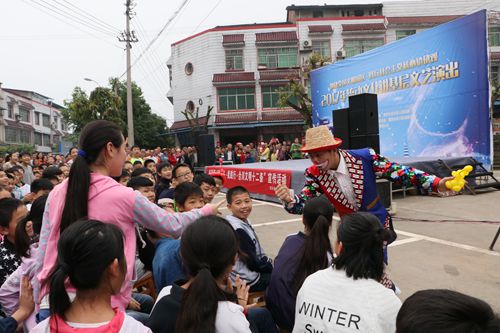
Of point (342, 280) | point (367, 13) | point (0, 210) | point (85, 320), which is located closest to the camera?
point (85, 320)

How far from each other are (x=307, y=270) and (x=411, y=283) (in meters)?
2.35

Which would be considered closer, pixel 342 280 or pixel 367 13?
pixel 342 280

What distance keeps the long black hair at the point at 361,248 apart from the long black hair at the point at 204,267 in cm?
49

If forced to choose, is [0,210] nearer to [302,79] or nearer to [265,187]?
[265,187]

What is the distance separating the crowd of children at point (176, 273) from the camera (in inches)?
51.9

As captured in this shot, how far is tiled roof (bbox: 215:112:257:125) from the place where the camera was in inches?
1078

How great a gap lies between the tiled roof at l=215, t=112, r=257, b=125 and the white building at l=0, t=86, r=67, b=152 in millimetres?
25067

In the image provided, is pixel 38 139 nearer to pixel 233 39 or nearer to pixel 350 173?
pixel 233 39

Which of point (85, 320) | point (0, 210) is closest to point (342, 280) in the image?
point (85, 320)

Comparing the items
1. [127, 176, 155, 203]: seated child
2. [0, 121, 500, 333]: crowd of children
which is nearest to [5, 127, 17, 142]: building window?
[127, 176, 155, 203]: seated child

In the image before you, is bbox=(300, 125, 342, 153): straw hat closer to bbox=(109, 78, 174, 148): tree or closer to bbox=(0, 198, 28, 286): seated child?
bbox=(0, 198, 28, 286): seated child

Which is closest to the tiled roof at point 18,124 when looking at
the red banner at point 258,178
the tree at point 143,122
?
the tree at point 143,122

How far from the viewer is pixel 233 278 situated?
107 inches

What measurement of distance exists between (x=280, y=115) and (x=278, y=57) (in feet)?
14.0
